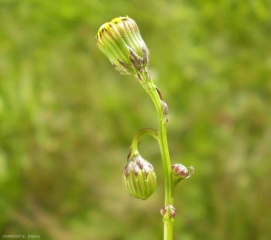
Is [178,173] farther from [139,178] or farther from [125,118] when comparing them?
[125,118]

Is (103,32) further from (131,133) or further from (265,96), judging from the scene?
(131,133)

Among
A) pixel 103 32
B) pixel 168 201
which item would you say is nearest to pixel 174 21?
pixel 103 32

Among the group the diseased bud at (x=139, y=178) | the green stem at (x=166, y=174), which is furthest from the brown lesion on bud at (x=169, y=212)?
the diseased bud at (x=139, y=178)

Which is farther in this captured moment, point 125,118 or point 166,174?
point 125,118

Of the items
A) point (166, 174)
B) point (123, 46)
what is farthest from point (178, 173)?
point (123, 46)

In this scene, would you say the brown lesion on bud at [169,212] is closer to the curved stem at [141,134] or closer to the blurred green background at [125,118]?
the curved stem at [141,134]

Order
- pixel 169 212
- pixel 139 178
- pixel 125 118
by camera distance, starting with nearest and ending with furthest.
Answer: pixel 169 212 → pixel 139 178 → pixel 125 118

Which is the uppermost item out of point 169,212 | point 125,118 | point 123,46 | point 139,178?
point 125,118
